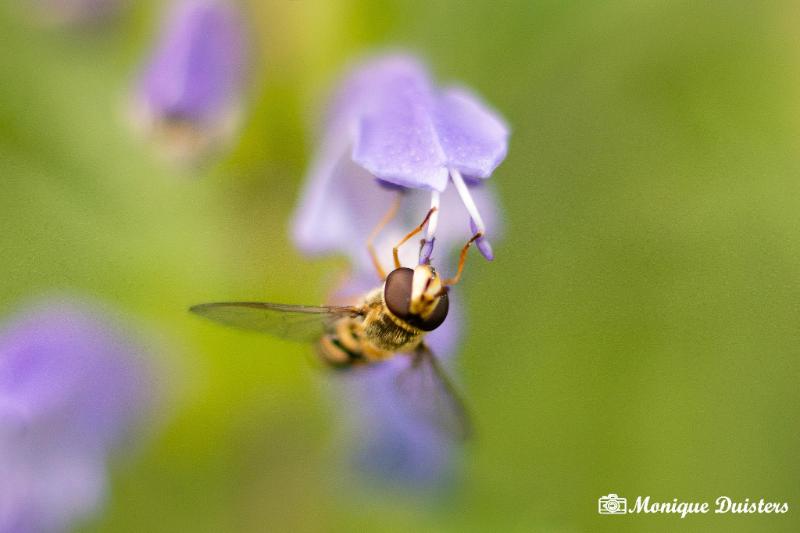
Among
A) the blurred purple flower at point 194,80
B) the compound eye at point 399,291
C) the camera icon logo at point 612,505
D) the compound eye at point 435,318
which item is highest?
the blurred purple flower at point 194,80

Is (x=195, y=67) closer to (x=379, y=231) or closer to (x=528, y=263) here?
(x=379, y=231)

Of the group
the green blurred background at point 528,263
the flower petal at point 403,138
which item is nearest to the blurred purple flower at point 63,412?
the green blurred background at point 528,263

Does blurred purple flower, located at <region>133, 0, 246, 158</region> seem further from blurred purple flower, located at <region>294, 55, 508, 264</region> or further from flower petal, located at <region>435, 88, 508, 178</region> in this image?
flower petal, located at <region>435, 88, 508, 178</region>

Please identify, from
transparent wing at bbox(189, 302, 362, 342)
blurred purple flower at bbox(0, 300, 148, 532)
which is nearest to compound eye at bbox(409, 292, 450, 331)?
transparent wing at bbox(189, 302, 362, 342)

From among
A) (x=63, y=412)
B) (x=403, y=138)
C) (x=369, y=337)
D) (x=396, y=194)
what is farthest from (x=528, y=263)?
(x=63, y=412)

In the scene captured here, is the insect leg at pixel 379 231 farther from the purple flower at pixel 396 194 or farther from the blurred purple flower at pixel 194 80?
the blurred purple flower at pixel 194 80

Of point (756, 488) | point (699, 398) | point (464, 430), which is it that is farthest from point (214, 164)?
point (756, 488)
